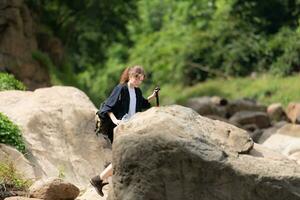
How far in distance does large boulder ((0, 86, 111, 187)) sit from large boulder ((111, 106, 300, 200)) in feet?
11.8

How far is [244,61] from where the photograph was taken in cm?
3959

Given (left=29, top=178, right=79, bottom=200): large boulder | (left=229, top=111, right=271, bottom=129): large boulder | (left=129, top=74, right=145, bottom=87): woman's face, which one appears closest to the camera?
(left=129, top=74, right=145, bottom=87): woman's face

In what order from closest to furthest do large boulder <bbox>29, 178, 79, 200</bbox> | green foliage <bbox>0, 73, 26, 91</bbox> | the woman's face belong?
the woman's face → large boulder <bbox>29, 178, 79, 200</bbox> → green foliage <bbox>0, 73, 26, 91</bbox>

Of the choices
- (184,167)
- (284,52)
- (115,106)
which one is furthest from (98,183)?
(284,52)

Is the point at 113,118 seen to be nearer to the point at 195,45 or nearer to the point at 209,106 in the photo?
the point at 209,106

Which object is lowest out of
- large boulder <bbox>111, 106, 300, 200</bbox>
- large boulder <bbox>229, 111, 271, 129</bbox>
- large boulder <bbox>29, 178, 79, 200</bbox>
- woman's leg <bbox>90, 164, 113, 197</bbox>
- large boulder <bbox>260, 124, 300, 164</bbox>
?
large boulder <bbox>229, 111, 271, 129</bbox>

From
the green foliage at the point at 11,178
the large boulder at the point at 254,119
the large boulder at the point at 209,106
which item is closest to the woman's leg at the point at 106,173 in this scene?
the green foliage at the point at 11,178

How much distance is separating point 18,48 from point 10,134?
1413 centimetres

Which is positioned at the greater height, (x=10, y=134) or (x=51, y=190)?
(x=10, y=134)

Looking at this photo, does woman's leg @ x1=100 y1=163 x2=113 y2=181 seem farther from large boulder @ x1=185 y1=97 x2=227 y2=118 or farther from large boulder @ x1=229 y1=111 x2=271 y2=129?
large boulder @ x1=185 y1=97 x2=227 y2=118

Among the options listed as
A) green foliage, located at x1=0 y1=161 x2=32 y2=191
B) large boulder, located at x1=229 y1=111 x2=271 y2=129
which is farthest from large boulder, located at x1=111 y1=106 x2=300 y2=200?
large boulder, located at x1=229 y1=111 x2=271 y2=129

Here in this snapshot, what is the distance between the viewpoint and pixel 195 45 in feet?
140

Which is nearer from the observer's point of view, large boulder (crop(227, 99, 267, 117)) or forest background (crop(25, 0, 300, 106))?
large boulder (crop(227, 99, 267, 117))

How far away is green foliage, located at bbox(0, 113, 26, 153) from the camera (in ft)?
37.7
